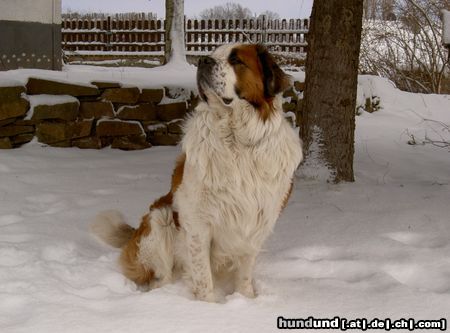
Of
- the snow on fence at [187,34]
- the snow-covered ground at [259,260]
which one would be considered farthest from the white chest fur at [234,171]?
the snow on fence at [187,34]

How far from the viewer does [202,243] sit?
10.1ft

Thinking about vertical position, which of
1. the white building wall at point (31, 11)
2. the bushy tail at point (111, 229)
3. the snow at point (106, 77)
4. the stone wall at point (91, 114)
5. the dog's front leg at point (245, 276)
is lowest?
the dog's front leg at point (245, 276)

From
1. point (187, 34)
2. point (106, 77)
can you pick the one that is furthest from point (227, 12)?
point (106, 77)

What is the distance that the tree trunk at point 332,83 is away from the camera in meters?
5.07

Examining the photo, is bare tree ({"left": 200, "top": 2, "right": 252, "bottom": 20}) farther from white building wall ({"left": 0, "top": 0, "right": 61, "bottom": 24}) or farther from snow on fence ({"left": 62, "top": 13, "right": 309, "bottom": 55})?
white building wall ({"left": 0, "top": 0, "right": 61, "bottom": 24})

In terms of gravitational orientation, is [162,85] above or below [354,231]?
above

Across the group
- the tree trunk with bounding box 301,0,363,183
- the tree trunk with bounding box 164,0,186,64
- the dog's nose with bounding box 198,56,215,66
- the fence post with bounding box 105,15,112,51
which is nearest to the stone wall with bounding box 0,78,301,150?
the tree trunk with bounding box 301,0,363,183

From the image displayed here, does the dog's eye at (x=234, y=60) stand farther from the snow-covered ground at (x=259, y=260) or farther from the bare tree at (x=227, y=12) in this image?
the bare tree at (x=227, y=12)

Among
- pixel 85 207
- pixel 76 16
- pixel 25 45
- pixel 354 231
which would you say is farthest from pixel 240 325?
pixel 76 16

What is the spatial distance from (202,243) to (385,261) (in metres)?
1.25

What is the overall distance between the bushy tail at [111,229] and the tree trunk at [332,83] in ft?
7.60

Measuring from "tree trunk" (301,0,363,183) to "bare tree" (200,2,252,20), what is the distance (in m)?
18.8

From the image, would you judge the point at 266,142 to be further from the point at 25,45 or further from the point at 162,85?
the point at 25,45

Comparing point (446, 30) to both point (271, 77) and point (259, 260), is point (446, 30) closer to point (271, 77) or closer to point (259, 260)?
point (271, 77)
